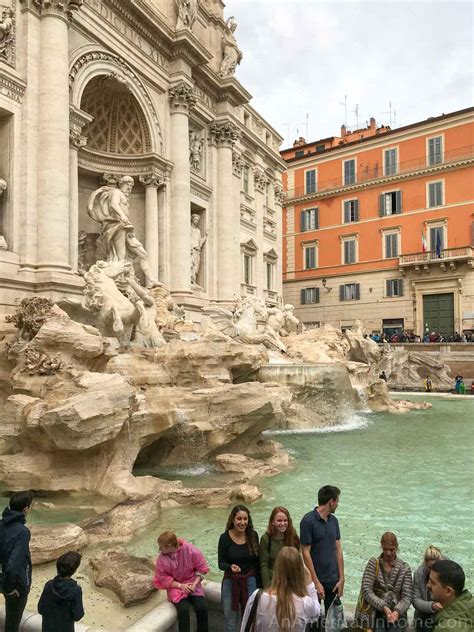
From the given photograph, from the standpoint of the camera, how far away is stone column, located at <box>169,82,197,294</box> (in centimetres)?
1877

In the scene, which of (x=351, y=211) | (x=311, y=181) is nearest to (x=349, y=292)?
(x=351, y=211)

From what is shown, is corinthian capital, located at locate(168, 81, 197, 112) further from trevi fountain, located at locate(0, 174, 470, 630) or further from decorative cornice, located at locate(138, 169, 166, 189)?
trevi fountain, located at locate(0, 174, 470, 630)

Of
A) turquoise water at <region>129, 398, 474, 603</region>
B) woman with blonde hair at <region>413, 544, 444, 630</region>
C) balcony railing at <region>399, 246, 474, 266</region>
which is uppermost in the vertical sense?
balcony railing at <region>399, 246, 474, 266</region>

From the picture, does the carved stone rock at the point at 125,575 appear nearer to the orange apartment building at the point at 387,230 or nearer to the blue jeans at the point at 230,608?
the blue jeans at the point at 230,608

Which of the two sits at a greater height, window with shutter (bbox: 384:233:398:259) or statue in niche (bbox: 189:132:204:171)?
statue in niche (bbox: 189:132:204:171)

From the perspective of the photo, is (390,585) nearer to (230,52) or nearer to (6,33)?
(6,33)

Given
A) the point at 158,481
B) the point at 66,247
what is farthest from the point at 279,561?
the point at 66,247

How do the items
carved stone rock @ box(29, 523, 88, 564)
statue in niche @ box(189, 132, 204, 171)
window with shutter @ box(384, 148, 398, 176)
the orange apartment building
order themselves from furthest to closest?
window with shutter @ box(384, 148, 398, 176)
the orange apartment building
statue in niche @ box(189, 132, 204, 171)
carved stone rock @ box(29, 523, 88, 564)

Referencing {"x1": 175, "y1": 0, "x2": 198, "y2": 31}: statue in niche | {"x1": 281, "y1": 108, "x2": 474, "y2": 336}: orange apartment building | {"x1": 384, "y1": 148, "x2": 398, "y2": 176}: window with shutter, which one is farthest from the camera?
{"x1": 384, "y1": 148, "x2": 398, "y2": 176}: window with shutter

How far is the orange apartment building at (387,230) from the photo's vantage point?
29.6m

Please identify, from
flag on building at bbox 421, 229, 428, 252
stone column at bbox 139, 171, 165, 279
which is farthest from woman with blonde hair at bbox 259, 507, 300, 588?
flag on building at bbox 421, 229, 428, 252

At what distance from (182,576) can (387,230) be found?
103 feet

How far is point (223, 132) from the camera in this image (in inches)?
877

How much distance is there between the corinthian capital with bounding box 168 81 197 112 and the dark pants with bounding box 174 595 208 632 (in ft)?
59.7
